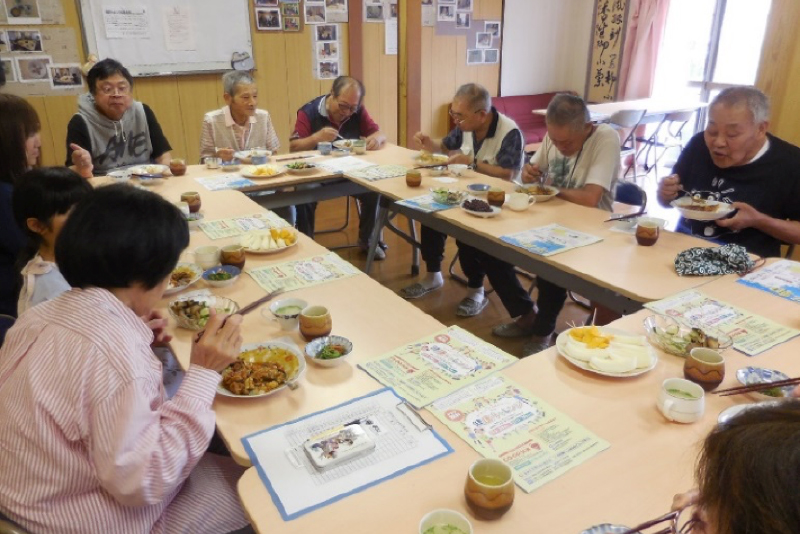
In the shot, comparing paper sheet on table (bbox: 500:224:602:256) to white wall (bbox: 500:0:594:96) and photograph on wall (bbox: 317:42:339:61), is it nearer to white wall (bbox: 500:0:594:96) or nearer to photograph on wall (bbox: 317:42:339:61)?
photograph on wall (bbox: 317:42:339:61)

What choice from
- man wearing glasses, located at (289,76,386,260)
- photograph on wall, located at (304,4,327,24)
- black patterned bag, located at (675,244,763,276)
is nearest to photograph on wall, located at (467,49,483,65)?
photograph on wall, located at (304,4,327,24)

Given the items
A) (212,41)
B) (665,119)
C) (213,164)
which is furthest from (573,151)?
(665,119)

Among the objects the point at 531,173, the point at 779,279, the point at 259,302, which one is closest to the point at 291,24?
the point at 531,173

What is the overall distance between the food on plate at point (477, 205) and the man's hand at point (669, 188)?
802 millimetres

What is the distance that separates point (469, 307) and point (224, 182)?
158cm

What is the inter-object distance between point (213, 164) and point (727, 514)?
336 cm

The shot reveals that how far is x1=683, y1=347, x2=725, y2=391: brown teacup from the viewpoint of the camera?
130 cm

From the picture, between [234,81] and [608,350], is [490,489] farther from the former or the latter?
[234,81]

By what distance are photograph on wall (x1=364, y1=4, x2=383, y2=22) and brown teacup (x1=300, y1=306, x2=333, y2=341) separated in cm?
464

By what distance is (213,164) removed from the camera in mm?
3486

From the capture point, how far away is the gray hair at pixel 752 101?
7.36 ft

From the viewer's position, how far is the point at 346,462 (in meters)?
1.13

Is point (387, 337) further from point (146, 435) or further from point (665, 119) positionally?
point (665, 119)

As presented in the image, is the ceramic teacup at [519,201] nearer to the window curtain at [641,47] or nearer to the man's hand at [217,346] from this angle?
the man's hand at [217,346]
